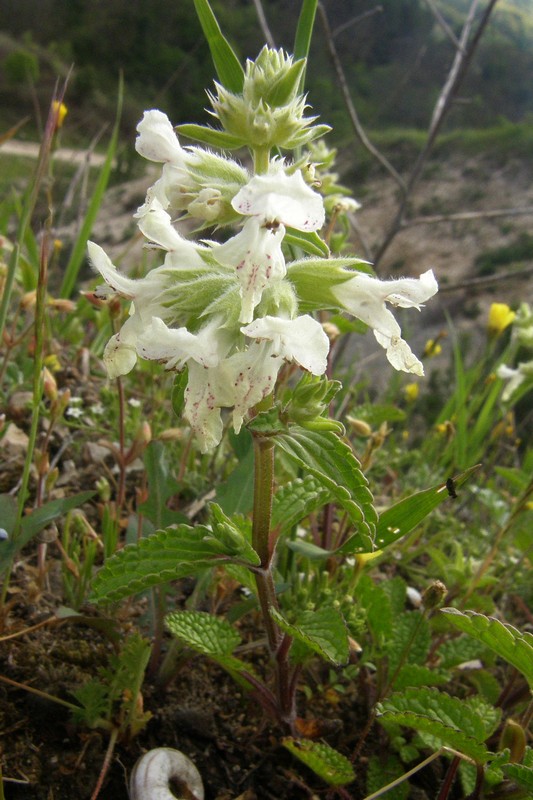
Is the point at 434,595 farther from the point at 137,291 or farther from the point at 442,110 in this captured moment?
the point at 442,110

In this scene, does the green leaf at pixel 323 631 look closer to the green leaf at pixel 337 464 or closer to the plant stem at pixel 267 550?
the plant stem at pixel 267 550

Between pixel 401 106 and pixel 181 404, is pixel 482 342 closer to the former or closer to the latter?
pixel 181 404

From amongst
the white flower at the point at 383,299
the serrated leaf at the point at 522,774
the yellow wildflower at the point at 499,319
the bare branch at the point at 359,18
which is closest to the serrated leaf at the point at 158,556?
the white flower at the point at 383,299

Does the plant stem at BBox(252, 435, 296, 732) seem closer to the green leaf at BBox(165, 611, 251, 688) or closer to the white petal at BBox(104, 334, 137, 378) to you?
the green leaf at BBox(165, 611, 251, 688)

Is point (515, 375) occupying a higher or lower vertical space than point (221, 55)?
lower

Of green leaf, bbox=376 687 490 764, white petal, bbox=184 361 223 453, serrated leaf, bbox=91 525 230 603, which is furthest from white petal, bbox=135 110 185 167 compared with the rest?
green leaf, bbox=376 687 490 764

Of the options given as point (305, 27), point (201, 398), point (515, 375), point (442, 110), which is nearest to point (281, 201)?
point (201, 398)
